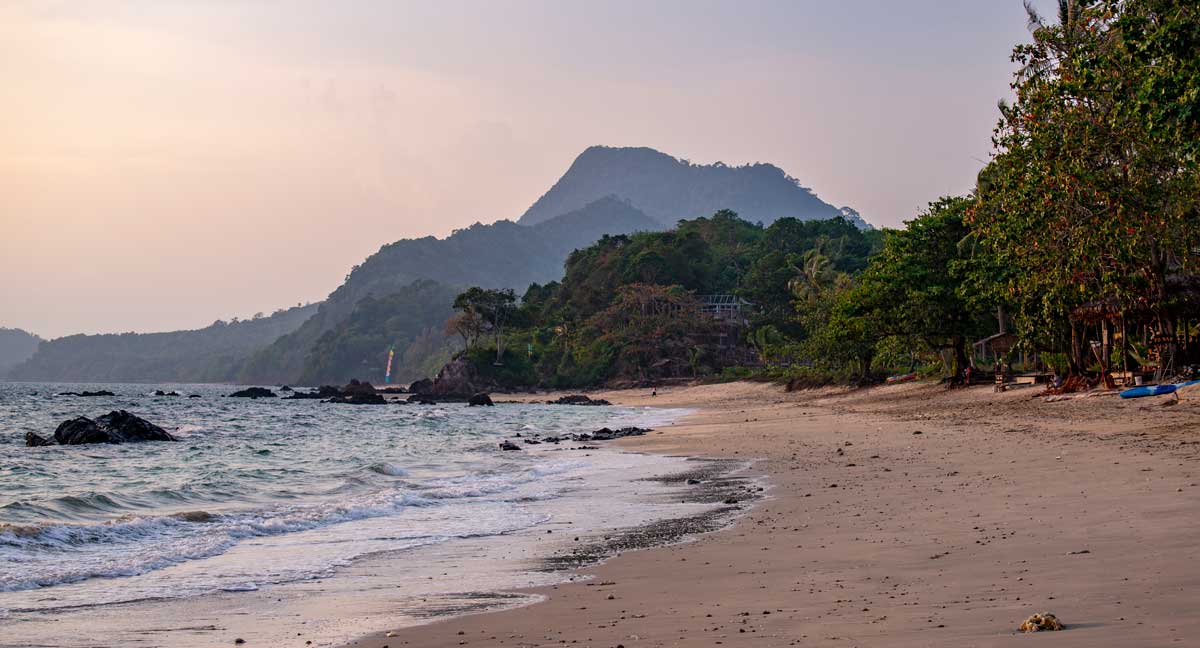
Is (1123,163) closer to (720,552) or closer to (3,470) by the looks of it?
(720,552)

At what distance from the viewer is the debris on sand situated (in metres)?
4.79

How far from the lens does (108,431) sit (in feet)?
101

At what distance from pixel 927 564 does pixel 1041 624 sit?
96.5 inches

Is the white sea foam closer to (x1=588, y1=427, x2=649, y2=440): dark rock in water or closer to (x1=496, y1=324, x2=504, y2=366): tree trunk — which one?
(x1=588, y1=427, x2=649, y2=440): dark rock in water

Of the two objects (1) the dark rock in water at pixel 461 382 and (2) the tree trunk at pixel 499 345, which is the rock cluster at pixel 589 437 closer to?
(1) the dark rock in water at pixel 461 382

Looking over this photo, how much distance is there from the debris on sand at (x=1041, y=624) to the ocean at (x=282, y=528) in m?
3.93

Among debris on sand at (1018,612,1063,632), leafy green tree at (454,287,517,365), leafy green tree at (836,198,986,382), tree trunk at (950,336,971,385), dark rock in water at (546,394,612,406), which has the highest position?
leafy green tree at (454,287,517,365)

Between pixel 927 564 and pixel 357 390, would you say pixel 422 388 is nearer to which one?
pixel 357 390

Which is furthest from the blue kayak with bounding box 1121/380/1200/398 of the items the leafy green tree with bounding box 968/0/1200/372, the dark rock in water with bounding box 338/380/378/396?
the dark rock in water with bounding box 338/380/378/396

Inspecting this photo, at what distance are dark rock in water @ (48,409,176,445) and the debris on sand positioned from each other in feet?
102

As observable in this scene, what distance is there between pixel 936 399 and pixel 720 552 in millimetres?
27502

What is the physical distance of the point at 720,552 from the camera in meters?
8.84

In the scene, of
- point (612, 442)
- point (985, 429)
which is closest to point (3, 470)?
point (612, 442)

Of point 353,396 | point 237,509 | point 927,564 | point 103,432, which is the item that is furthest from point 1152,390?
point 353,396
